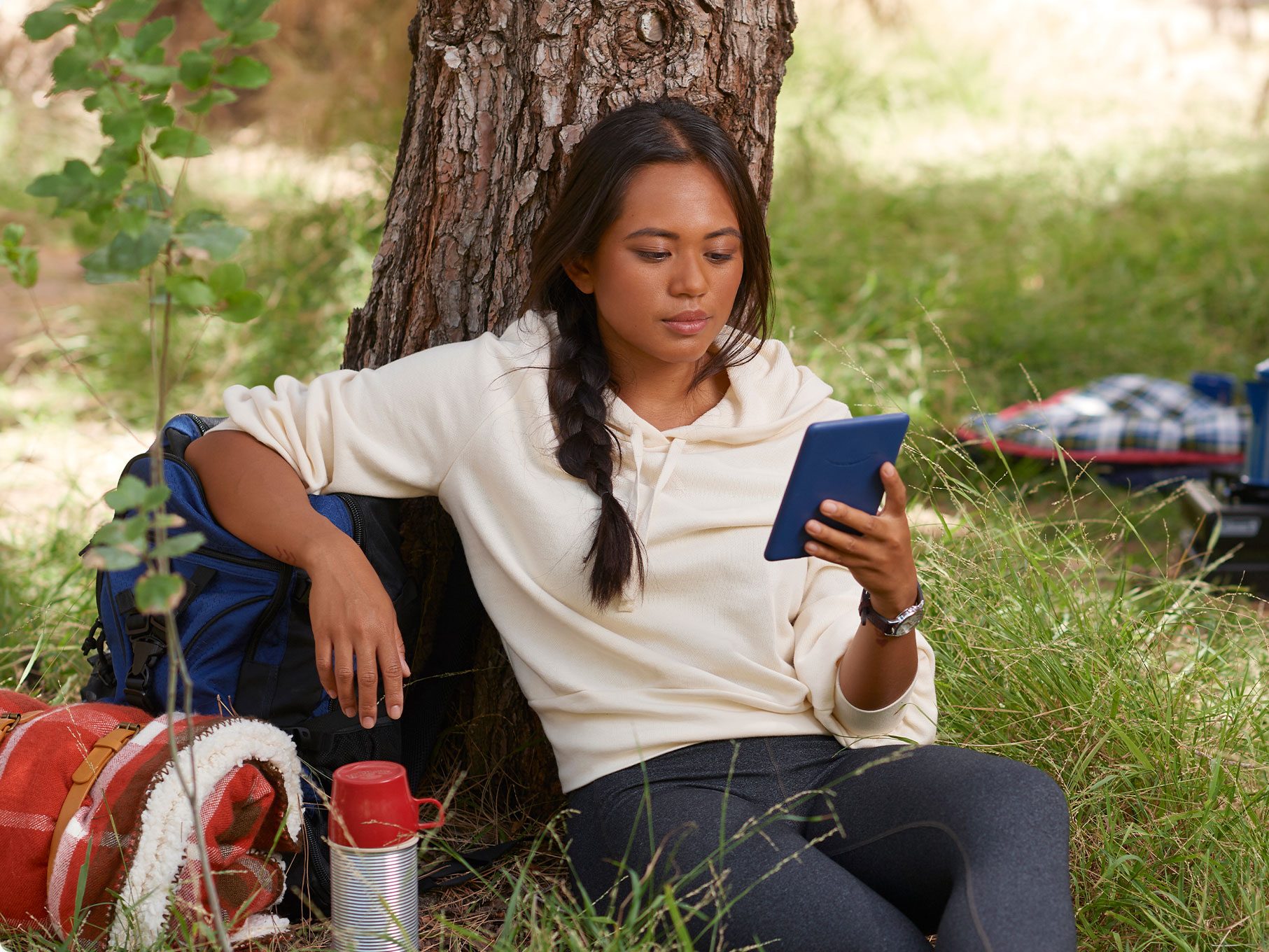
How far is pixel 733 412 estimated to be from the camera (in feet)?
6.72

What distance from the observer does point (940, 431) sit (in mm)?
4137

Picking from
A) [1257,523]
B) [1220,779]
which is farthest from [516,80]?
[1257,523]

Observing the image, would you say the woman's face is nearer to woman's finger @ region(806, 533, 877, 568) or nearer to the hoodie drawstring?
the hoodie drawstring

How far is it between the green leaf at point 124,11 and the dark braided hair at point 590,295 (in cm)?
80

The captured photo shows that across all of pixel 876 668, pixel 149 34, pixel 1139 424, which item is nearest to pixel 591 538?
pixel 876 668

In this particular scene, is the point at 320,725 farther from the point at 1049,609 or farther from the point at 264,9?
the point at 1049,609

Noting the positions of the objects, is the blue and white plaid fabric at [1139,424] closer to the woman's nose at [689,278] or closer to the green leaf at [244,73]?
the woman's nose at [689,278]

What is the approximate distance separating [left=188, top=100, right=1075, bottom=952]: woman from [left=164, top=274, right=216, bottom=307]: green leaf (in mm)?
608

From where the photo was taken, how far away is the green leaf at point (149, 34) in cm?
126

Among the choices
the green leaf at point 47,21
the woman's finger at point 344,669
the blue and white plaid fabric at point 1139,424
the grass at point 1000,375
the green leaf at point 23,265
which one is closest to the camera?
the green leaf at point 47,21

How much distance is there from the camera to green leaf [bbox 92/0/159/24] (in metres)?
1.27

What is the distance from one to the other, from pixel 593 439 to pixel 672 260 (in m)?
0.30

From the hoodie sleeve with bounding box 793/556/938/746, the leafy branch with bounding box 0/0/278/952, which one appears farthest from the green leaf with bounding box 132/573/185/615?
the hoodie sleeve with bounding box 793/556/938/746

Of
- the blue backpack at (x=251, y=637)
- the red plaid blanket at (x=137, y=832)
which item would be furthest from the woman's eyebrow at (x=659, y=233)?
the red plaid blanket at (x=137, y=832)
